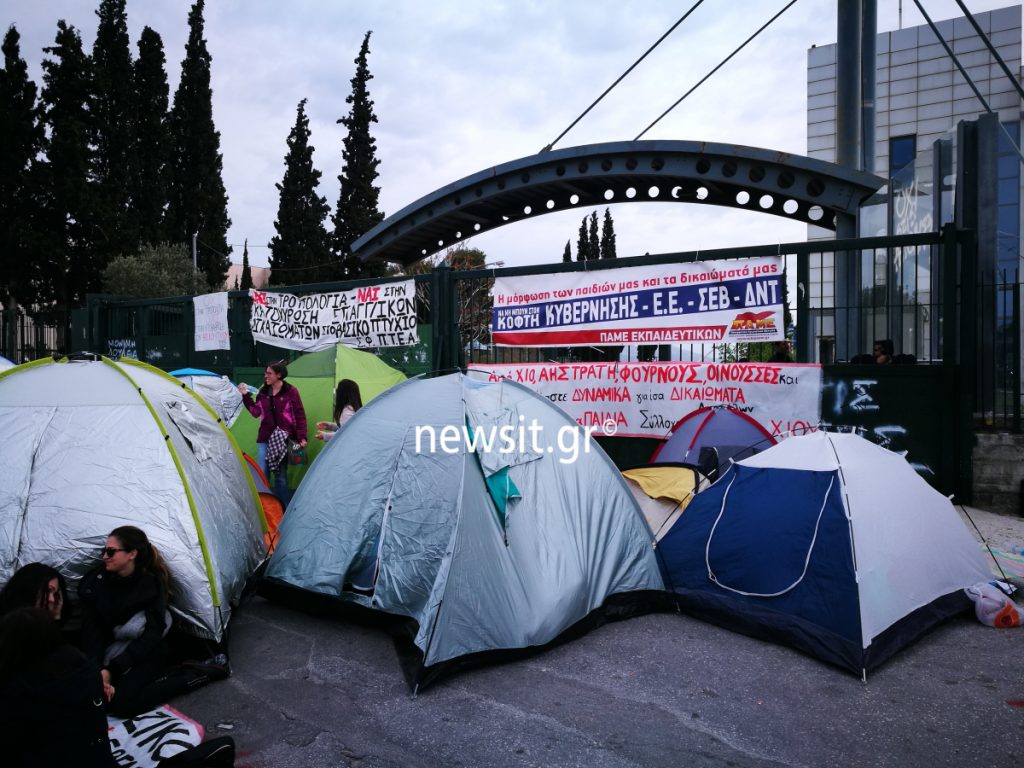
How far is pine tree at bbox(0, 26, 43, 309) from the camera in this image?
2312cm

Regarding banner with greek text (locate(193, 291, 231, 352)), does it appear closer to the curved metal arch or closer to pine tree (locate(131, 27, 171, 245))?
the curved metal arch

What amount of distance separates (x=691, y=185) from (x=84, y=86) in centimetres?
2512

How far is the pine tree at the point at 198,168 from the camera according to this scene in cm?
2992

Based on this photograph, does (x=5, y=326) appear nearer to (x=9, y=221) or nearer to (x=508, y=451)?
(x=9, y=221)

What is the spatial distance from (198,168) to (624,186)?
2638 cm

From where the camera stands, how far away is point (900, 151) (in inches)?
802

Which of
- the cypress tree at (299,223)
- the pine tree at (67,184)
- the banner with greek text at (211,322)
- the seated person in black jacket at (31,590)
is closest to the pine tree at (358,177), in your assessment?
the cypress tree at (299,223)

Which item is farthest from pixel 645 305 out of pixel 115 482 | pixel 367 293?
pixel 115 482

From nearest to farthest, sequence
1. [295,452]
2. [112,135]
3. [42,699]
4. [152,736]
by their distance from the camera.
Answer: [42,699], [152,736], [295,452], [112,135]

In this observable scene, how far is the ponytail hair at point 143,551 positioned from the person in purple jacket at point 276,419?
2.91m

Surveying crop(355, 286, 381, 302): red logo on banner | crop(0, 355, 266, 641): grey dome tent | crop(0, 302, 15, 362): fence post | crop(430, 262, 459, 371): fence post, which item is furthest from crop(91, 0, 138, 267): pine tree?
crop(0, 355, 266, 641): grey dome tent

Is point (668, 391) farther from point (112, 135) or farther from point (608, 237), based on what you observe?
point (608, 237)

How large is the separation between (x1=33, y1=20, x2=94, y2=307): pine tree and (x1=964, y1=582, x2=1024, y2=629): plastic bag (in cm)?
2690

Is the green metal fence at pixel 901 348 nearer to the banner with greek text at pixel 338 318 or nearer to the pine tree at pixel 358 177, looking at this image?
the banner with greek text at pixel 338 318
